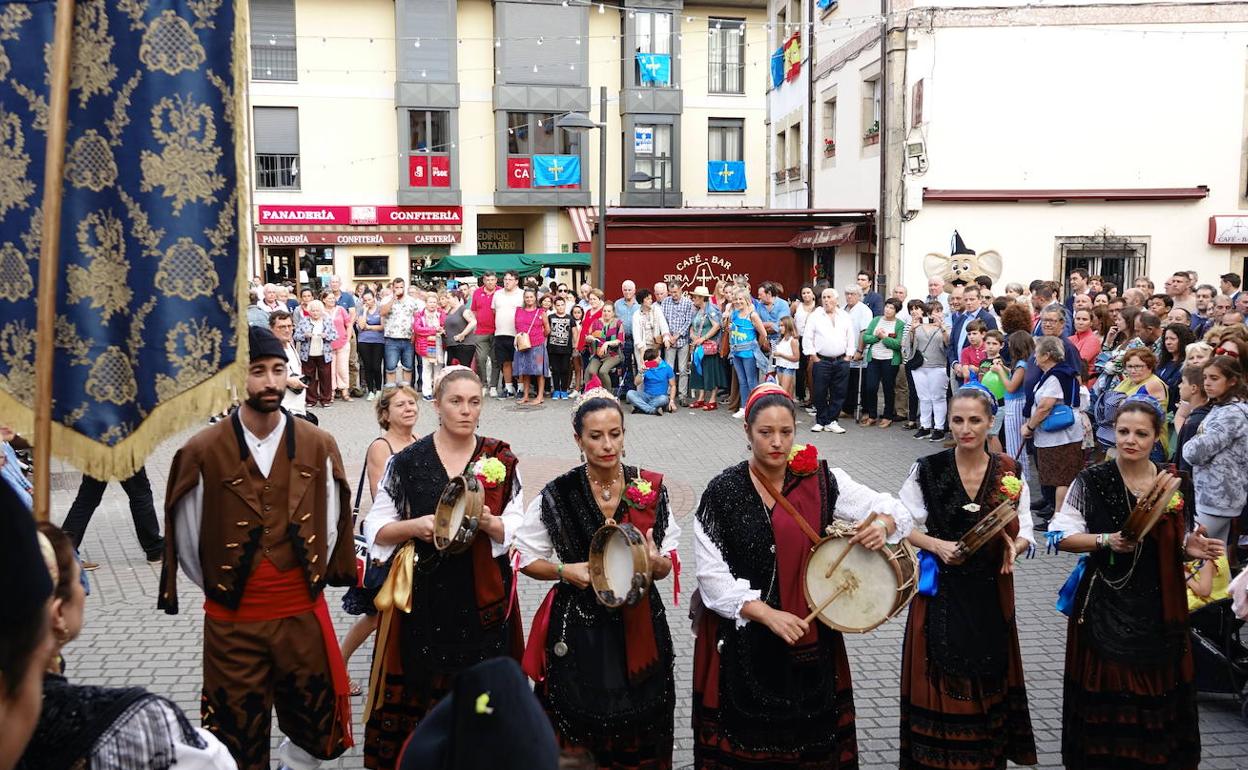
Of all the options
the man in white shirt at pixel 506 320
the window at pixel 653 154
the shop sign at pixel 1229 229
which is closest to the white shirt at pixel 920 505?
the man in white shirt at pixel 506 320

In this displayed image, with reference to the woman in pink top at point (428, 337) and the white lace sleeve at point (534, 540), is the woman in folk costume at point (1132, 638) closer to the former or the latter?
the white lace sleeve at point (534, 540)

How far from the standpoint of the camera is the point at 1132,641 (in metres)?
4.43

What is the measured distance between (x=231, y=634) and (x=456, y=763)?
2.64 metres

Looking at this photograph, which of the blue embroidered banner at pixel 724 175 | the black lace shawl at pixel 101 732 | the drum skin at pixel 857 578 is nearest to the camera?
the black lace shawl at pixel 101 732

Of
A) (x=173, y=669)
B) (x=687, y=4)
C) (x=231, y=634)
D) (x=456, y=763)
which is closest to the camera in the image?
(x=456, y=763)

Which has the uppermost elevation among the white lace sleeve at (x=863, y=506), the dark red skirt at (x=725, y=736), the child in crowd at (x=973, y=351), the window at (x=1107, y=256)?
the window at (x=1107, y=256)

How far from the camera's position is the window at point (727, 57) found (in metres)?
35.8

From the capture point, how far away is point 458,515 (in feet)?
13.8

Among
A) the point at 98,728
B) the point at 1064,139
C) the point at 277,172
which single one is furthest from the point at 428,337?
the point at 277,172

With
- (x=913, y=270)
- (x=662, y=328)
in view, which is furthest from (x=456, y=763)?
(x=913, y=270)

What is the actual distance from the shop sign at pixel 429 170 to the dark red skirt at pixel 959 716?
98.7ft

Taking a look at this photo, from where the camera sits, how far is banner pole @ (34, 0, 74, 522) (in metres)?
2.82

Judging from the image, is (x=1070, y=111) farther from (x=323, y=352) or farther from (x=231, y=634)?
(x=231, y=634)

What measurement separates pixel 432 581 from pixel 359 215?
2945 cm
